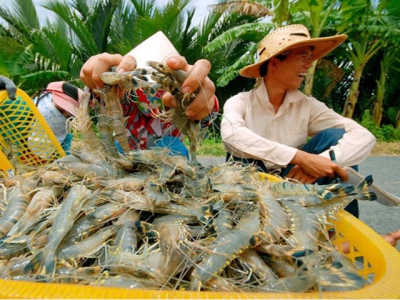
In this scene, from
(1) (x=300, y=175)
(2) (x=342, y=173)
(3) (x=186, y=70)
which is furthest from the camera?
(1) (x=300, y=175)

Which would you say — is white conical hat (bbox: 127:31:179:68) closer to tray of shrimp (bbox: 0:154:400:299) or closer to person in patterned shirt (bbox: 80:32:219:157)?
person in patterned shirt (bbox: 80:32:219:157)

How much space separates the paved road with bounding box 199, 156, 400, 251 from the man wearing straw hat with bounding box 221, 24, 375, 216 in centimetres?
33

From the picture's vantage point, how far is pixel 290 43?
99.5 inches

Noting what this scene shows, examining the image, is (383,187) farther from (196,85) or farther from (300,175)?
(196,85)

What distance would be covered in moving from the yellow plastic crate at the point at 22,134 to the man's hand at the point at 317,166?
1.59 m

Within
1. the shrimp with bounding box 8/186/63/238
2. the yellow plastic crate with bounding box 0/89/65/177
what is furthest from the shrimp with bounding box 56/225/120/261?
the yellow plastic crate with bounding box 0/89/65/177

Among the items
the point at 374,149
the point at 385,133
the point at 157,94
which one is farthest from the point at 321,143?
the point at 385,133

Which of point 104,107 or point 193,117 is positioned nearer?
point 193,117

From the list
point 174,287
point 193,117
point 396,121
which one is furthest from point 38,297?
point 396,121

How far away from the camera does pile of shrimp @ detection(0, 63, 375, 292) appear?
1.12 meters

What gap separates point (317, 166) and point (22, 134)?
6.18 ft

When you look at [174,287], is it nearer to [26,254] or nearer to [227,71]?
[26,254]

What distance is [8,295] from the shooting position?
2.74 ft

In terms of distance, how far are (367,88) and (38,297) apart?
12744 mm
